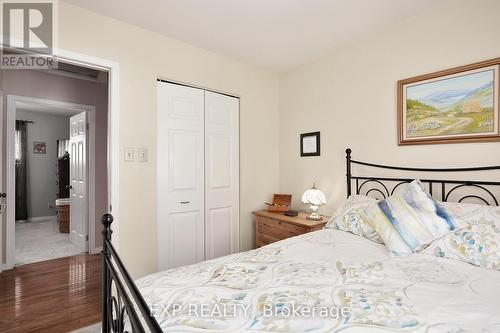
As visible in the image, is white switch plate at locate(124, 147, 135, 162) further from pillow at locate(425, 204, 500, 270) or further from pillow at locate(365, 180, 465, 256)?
pillow at locate(425, 204, 500, 270)

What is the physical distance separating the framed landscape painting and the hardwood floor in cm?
319

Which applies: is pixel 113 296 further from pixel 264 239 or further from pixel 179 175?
pixel 264 239

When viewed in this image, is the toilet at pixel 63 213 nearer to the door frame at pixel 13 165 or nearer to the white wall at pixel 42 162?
the door frame at pixel 13 165

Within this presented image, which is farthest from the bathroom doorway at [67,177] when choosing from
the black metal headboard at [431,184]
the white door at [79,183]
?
the black metal headboard at [431,184]

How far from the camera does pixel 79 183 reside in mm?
4020

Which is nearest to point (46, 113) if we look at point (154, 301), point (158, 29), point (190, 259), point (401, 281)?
point (158, 29)

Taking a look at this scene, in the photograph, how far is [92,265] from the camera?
3.34m

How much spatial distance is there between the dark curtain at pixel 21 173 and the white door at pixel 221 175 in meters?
5.35

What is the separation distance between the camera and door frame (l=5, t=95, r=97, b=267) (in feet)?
10.5

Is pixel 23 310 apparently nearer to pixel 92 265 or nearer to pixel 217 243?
pixel 92 265

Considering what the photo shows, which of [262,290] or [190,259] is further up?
[262,290]

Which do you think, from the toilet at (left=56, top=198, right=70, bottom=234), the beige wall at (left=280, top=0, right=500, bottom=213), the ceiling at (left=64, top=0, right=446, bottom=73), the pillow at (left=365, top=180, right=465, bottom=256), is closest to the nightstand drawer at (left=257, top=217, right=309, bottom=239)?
the beige wall at (left=280, top=0, right=500, bottom=213)

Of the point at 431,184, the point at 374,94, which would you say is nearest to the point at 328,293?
the point at 431,184

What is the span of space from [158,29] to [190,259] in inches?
93.3
